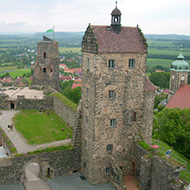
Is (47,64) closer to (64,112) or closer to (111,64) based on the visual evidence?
(64,112)

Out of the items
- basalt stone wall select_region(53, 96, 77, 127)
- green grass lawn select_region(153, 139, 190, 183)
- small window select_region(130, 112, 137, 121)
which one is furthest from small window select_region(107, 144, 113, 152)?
green grass lawn select_region(153, 139, 190, 183)

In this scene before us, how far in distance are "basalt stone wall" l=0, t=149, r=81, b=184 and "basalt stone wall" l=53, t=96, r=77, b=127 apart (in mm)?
5520

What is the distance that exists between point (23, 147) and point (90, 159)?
767cm

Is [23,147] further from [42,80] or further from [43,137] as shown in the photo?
[42,80]

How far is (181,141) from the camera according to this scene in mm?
36031

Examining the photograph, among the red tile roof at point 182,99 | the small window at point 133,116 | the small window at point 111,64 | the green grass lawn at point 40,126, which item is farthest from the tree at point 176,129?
the red tile roof at point 182,99

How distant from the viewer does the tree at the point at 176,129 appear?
34612 millimetres

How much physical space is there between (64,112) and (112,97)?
13.7 metres

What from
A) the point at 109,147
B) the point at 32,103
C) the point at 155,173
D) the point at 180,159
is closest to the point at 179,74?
the point at 180,159

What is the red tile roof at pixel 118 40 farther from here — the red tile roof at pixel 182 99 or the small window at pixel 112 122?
the red tile roof at pixel 182 99

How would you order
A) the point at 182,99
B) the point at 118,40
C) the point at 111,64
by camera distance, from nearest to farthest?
the point at 111,64, the point at 118,40, the point at 182,99

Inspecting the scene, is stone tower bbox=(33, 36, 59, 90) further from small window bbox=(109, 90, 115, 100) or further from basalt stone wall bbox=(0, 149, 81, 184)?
small window bbox=(109, 90, 115, 100)

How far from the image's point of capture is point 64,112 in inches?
1454

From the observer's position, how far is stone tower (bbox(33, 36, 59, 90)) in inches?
1898
